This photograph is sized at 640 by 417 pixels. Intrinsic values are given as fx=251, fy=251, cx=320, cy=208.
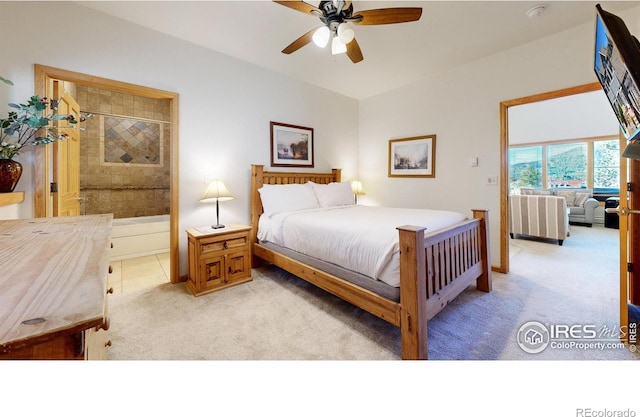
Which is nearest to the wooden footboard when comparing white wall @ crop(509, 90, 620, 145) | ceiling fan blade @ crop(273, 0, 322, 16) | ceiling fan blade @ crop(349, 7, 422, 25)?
ceiling fan blade @ crop(349, 7, 422, 25)

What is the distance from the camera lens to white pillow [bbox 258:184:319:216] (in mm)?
3021

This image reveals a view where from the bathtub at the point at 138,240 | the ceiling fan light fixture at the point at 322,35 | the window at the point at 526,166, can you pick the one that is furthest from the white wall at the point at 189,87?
the window at the point at 526,166

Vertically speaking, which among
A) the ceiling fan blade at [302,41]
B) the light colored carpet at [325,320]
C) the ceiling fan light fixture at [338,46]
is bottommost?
the light colored carpet at [325,320]

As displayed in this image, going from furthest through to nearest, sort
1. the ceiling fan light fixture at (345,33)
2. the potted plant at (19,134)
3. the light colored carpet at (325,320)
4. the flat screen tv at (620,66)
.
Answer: the ceiling fan light fixture at (345,33), the potted plant at (19,134), the light colored carpet at (325,320), the flat screen tv at (620,66)

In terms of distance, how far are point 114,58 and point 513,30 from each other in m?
3.91

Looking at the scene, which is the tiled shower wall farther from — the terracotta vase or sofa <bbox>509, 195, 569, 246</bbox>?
sofa <bbox>509, 195, 569, 246</bbox>

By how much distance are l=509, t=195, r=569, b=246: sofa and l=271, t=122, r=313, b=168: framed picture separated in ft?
12.6

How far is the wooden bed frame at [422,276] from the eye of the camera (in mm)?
1472

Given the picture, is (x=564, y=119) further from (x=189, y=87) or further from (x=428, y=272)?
(x=189, y=87)

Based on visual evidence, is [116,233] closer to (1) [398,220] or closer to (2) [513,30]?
(1) [398,220]

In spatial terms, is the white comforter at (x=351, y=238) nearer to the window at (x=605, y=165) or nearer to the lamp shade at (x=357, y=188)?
the lamp shade at (x=357, y=188)

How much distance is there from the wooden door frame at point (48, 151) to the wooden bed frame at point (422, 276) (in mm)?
1081

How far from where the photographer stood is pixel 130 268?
3.20m
